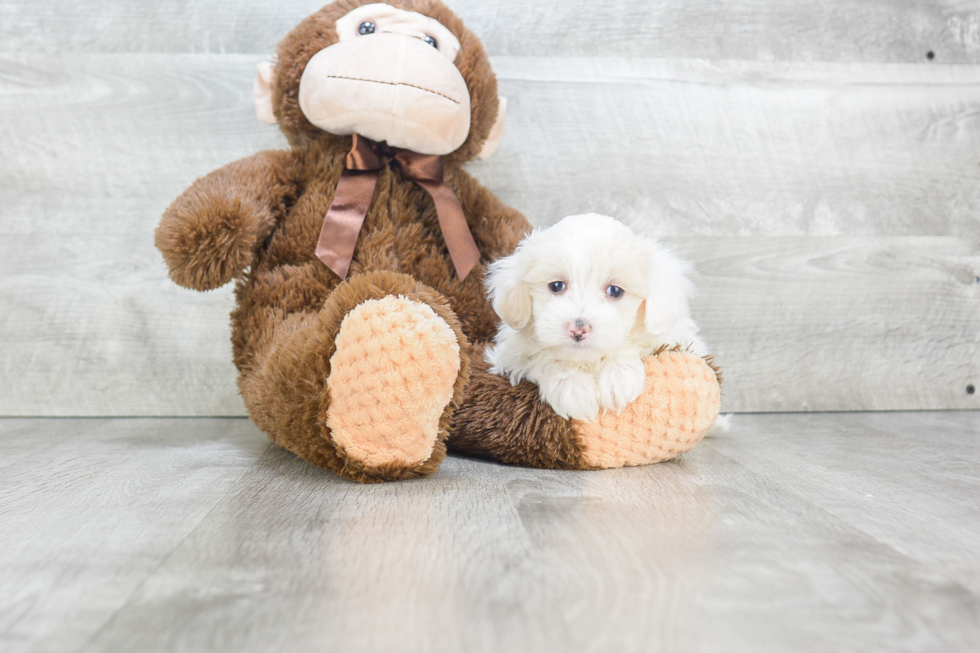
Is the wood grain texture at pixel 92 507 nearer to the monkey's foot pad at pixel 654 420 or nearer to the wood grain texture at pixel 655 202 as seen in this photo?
the wood grain texture at pixel 655 202

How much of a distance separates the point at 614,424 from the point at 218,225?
0.57 m

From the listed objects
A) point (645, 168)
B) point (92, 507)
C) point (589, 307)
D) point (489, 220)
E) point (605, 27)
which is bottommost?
point (92, 507)

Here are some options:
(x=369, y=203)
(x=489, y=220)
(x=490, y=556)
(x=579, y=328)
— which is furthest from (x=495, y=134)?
(x=490, y=556)

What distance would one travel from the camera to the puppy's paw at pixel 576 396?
3.14ft

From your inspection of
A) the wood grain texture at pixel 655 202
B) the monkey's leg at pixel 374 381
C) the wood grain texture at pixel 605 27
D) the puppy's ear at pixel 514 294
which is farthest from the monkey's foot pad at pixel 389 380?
the wood grain texture at pixel 605 27

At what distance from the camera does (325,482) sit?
909mm

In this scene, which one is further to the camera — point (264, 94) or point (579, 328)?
point (264, 94)

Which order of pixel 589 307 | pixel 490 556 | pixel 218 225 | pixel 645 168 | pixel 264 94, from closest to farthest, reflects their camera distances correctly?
pixel 490 556 → pixel 589 307 → pixel 218 225 → pixel 264 94 → pixel 645 168

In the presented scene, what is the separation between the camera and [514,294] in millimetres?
961

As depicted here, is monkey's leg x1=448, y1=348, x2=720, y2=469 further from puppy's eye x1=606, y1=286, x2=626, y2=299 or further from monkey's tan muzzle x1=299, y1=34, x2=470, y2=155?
monkey's tan muzzle x1=299, y1=34, x2=470, y2=155

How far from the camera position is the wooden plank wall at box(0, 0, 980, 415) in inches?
55.3

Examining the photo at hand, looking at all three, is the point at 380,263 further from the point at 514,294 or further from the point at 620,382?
the point at 620,382

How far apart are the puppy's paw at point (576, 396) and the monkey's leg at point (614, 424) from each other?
0.01 metres

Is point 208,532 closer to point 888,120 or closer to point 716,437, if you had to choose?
point 716,437
